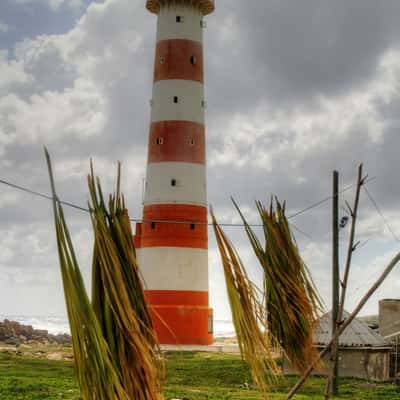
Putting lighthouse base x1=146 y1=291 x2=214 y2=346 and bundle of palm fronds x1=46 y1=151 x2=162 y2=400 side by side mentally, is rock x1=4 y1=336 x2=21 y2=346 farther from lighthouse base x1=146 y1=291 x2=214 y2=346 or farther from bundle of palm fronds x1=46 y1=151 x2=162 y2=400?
bundle of palm fronds x1=46 y1=151 x2=162 y2=400

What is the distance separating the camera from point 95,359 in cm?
961

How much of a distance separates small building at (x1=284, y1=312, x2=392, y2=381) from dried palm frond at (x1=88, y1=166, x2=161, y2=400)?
1657cm

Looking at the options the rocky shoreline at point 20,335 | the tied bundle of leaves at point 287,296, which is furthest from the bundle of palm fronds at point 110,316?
the rocky shoreline at point 20,335

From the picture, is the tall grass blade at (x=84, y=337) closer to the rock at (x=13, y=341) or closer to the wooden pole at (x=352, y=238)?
the wooden pole at (x=352, y=238)

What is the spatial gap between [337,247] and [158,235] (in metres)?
14.1

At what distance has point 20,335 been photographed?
47531mm

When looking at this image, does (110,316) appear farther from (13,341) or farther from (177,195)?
(13,341)

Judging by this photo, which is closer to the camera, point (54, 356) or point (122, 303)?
point (122, 303)

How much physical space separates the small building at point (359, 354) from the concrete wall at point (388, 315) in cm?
734

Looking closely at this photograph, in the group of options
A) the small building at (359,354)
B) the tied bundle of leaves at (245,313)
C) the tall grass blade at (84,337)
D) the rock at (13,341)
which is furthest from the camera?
the rock at (13,341)

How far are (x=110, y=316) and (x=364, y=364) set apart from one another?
17.9m

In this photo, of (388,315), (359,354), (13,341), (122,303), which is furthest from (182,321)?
(122,303)

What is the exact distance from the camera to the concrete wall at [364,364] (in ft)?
86.6

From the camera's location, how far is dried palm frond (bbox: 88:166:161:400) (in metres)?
10.0
